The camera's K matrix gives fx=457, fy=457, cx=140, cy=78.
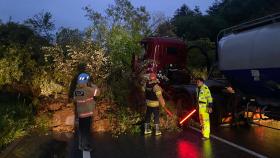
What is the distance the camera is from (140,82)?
15109 mm

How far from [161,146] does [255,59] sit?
303cm

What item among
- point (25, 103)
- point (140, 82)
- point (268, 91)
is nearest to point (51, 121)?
point (25, 103)

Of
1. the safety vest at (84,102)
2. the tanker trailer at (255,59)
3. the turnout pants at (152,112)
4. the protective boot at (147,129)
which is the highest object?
the tanker trailer at (255,59)

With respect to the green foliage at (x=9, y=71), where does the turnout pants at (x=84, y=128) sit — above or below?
below

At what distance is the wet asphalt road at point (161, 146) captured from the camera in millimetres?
10086

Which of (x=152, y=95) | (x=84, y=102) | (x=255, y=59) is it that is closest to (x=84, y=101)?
(x=84, y=102)

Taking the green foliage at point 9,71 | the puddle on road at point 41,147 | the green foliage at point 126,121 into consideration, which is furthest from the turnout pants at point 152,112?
the green foliage at point 9,71

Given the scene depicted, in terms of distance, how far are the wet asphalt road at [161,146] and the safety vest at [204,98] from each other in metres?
0.81

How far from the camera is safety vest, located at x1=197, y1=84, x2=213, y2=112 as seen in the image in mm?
12203

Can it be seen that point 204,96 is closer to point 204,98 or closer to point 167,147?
point 204,98

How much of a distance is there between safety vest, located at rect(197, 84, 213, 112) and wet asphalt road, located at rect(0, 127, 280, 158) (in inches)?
31.8

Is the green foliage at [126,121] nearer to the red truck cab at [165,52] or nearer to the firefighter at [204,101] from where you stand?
the firefighter at [204,101]

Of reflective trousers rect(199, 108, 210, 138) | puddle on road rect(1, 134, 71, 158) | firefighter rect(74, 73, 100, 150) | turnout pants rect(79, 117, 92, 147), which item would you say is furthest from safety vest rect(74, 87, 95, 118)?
reflective trousers rect(199, 108, 210, 138)

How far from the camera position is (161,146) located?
11031mm
